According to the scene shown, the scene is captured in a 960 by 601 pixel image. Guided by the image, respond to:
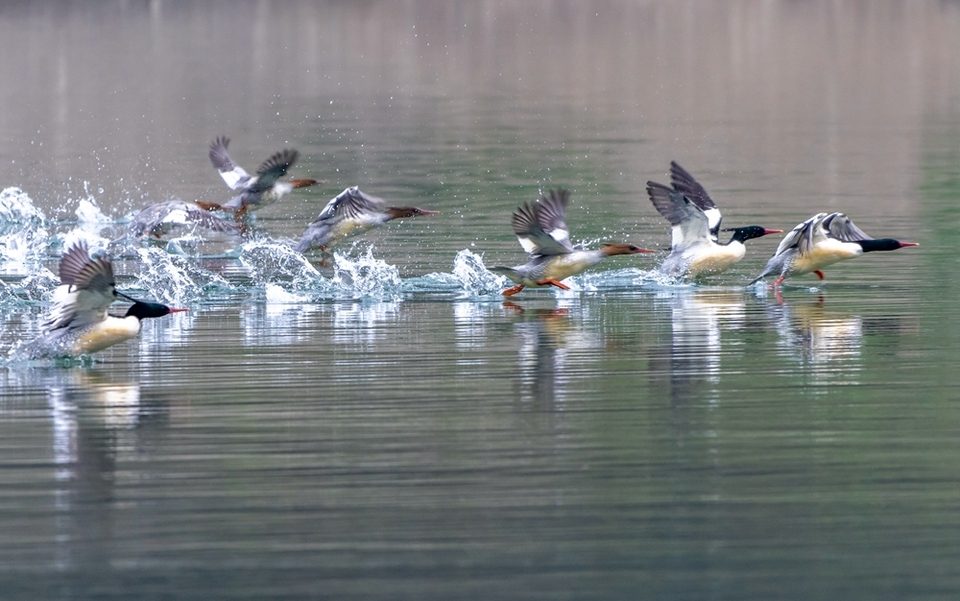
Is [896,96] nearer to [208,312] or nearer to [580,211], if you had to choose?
[580,211]

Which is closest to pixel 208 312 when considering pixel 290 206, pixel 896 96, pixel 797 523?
pixel 797 523

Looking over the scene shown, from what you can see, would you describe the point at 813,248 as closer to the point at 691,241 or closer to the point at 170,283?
the point at 691,241

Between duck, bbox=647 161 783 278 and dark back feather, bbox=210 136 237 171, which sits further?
dark back feather, bbox=210 136 237 171

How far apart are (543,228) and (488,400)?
6.28 metres

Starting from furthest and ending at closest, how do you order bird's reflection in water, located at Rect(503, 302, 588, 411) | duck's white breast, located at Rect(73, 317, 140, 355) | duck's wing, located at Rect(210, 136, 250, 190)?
duck's wing, located at Rect(210, 136, 250, 190) → duck's white breast, located at Rect(73, 317, 140, 355) → bird's reflection in water, located at Rect(503, 302, 588, 411)

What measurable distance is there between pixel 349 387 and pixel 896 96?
4049cm

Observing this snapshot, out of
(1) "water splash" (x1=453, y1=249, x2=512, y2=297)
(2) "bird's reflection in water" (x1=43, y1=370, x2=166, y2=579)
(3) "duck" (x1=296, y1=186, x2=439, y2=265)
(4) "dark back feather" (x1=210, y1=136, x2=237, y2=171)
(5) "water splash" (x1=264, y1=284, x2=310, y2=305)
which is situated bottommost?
(2) "bird's reflection in water" (x1=43, y1=370, x2=166, y2=579)

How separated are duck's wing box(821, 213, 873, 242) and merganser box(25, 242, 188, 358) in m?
8.16

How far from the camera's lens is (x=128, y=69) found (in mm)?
63469

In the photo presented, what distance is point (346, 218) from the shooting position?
20.1 metres

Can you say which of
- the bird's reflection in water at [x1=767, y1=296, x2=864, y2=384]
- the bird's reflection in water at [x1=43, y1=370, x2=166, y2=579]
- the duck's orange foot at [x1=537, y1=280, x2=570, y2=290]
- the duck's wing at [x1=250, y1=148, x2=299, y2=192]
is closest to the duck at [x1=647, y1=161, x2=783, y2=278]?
the duck's orange foot at [x1=537, y1=280, x2=570, y2=290]

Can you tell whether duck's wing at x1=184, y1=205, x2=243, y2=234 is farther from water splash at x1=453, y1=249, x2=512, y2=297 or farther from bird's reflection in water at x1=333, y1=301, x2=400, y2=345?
bird's reflection in water at x1=333, y1=301, x2=400, y2=345

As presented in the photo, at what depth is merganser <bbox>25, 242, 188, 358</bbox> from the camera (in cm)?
1222

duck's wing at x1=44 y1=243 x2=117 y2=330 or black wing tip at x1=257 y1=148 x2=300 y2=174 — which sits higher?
black wing tip at x1=257 y1=148 x2=300 y2=174
